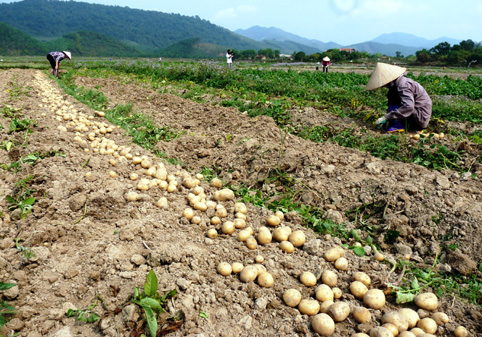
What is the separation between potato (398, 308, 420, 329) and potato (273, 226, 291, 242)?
1.12 metres

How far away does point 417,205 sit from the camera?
3.43 metres

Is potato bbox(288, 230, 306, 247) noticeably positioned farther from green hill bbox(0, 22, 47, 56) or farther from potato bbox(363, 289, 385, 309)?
green hill bbox(0, 22, 47, 56)

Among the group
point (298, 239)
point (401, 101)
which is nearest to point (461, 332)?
point (298, 239)

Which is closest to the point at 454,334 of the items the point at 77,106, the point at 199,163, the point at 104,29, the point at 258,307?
the point at 258,307

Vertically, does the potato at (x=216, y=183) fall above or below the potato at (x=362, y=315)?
above

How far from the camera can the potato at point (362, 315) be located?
2225mm

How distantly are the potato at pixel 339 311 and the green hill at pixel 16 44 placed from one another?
93.1 metres

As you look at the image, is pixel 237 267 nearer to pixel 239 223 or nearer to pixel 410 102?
pixel 239 223

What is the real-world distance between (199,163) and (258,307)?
2.80 meters

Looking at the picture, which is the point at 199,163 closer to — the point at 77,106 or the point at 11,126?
the point at 11,126

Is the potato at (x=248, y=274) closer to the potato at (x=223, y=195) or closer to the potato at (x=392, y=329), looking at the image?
the potato at (x=392, y=329)

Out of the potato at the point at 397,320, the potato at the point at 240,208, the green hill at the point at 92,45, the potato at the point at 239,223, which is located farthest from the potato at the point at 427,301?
the green hill at the point at 92,45

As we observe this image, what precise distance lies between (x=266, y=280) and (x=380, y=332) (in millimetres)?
866

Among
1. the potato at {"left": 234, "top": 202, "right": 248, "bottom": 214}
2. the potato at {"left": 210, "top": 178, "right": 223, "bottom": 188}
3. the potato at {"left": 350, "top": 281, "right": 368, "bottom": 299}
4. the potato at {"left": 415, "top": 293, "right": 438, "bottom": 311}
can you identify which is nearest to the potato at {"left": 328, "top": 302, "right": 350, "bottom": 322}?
the potato at {"left": 350, "top": 281, "right": 368, "bottom": 299}
